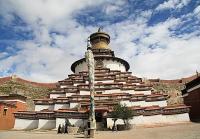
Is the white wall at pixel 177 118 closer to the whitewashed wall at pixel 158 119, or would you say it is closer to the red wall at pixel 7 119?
the whitewashed wall at pixel 158 119

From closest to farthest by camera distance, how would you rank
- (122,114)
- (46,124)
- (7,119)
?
(122,114) → (46,124) → (7,119)

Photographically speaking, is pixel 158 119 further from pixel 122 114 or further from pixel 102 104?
pixel 102 104

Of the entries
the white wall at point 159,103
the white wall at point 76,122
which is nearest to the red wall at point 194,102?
the white wall at point 159,103

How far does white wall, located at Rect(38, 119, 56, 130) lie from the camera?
80.4ft

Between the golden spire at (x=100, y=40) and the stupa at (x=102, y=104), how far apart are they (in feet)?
20.6

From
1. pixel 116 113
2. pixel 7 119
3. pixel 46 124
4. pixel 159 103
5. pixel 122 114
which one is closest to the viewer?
pixel 122 114

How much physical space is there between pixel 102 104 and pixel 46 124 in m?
6.21

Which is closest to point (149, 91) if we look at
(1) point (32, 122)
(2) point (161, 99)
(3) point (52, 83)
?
(2) point (161, 99)

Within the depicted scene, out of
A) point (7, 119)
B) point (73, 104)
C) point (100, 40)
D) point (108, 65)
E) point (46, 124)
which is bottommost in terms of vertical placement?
point (46, 124)

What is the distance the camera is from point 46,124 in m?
24.8

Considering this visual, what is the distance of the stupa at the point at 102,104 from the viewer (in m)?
23.3

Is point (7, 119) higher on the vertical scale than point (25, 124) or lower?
higher

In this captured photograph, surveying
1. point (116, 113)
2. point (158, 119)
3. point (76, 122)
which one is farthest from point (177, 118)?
point (76, 122)

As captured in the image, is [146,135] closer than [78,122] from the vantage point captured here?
Yes
